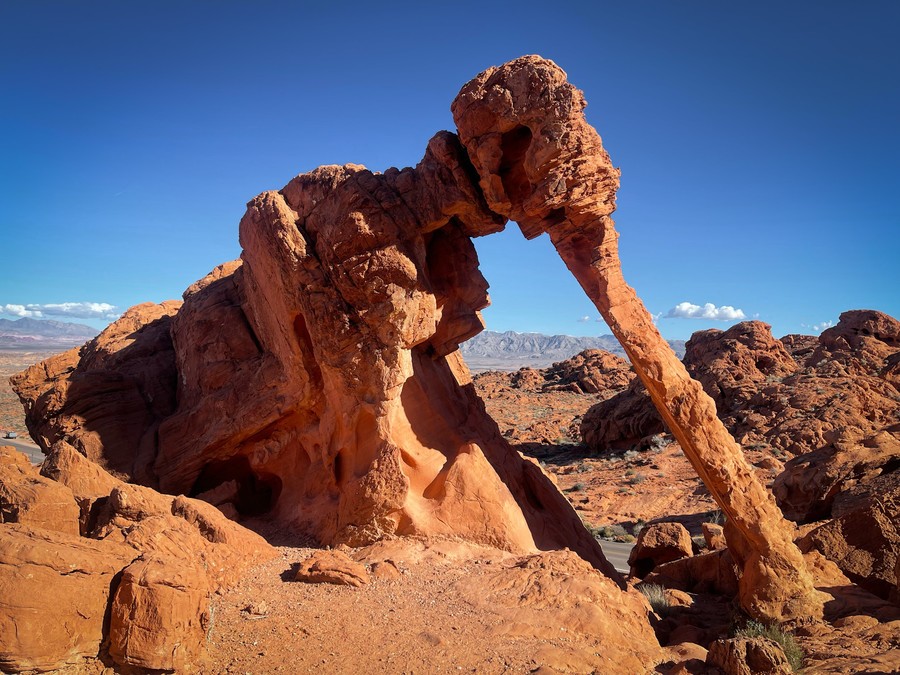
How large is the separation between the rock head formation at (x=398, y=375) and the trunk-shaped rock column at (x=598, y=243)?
0.10ft

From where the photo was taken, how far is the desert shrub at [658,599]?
10.2m

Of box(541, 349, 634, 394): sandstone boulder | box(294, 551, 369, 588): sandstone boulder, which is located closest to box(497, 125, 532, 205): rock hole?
box(294, 551, 369, 588): sandstone boulder

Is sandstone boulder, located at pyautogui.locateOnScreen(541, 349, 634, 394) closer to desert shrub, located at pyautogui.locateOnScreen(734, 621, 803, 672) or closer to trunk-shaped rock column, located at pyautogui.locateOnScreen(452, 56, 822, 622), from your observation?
trunk-shaped rock column, located at pyautogui.locateOnScreen(452, 56, 822, 622)

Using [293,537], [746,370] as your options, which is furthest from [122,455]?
[746,370]

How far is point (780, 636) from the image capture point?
7812mm

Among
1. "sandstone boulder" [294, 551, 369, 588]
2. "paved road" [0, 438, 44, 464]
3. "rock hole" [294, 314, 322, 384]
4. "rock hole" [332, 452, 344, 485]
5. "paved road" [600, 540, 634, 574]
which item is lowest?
"paved road" [0, 438, 44, 464]

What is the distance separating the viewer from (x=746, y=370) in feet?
96.9

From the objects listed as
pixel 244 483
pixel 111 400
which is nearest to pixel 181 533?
pixel 244 483

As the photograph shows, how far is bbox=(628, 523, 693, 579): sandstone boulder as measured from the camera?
45.8ft

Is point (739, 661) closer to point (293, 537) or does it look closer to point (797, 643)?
point (797, 643)

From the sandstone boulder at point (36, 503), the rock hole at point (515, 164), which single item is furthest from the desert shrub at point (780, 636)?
the sandstone boulder at point (36, 503)

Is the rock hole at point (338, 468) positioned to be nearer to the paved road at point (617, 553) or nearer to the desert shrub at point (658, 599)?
the desert shrub at point (658, 599)

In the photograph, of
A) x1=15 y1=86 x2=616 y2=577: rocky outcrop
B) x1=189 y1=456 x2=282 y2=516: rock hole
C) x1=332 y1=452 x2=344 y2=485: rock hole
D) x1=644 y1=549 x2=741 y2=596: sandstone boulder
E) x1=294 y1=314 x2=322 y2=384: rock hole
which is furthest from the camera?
x1=189 y1=456 x2=282 y2=516: rock hole

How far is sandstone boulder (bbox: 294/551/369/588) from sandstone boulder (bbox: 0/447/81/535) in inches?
117
